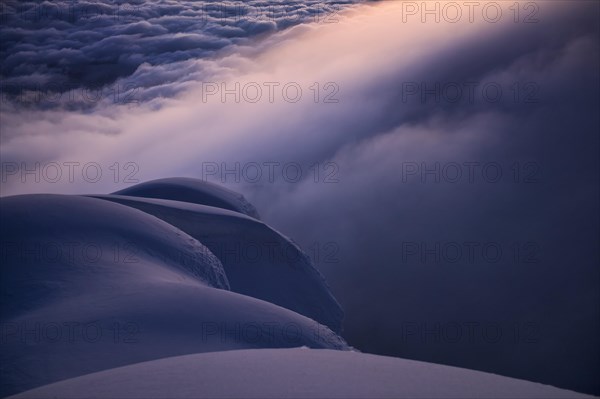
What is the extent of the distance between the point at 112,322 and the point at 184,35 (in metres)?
70.3

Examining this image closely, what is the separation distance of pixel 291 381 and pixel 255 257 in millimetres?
9286

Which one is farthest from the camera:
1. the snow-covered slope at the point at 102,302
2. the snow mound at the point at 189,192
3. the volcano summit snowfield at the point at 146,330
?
the snow mound at the point at 189,192

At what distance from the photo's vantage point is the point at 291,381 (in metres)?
2.46

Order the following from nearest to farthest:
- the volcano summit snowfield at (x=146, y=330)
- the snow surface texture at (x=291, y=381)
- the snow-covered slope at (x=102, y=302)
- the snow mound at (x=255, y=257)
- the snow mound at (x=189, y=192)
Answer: the snow surface texture at (x=291, y=381), the volcano summit snowfield at (x=146, y=330), the snow-covered slope at (x=102, y=302), the snow mound at (x=255, y=257), the snow mound at (x=189, y=192)

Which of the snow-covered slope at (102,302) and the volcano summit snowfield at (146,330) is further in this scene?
the snow-covered slope at (102,302)

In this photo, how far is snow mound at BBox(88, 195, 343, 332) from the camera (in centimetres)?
1082

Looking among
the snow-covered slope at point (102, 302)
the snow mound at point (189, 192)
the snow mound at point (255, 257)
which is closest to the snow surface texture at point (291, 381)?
the snow-covered slope at point (102, 302)

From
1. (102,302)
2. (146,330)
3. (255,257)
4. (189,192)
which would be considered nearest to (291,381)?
(146,330)

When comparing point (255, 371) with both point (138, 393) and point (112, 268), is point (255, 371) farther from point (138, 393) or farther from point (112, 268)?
point (112, 268)

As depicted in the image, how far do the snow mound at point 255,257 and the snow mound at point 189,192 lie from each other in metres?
1.76

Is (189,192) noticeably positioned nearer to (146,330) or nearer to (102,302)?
(102,302)

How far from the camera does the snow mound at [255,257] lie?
1082 centimetres

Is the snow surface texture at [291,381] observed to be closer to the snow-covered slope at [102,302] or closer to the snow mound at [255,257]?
the snow-covered slope at [102,302]

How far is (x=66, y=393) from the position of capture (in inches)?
96.9
